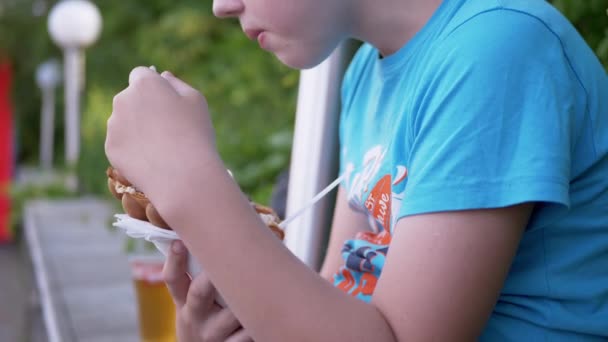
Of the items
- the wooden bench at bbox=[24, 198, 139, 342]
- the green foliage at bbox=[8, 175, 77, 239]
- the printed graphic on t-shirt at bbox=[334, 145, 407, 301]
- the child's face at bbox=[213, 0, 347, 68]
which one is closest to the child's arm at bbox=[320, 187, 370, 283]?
the printed graphic on t-shirt at bbox=[334, 145, 407, 301]

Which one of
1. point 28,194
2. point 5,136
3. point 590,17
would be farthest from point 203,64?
point 590,17

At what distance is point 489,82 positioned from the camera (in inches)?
28.8

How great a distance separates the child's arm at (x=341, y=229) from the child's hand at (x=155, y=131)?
0.45 metres

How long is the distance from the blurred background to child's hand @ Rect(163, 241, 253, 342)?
832 mm

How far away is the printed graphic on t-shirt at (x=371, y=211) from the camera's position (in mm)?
902

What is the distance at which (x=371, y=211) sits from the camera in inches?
38.9

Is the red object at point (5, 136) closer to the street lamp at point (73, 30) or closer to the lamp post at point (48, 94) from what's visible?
the lamp post at point (48, 94)

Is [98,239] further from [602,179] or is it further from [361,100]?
[602,179]

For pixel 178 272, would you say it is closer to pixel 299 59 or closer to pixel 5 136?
pixel 299 59

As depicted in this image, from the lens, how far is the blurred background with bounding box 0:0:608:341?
447 cm

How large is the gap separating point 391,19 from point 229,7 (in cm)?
21

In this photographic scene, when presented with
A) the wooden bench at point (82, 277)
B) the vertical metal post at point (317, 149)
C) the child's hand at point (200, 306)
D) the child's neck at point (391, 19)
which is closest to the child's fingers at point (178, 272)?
the child's hand at point (200, 306)

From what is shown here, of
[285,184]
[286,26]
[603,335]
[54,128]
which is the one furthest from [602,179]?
[54,128]

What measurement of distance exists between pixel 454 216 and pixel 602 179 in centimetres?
21
